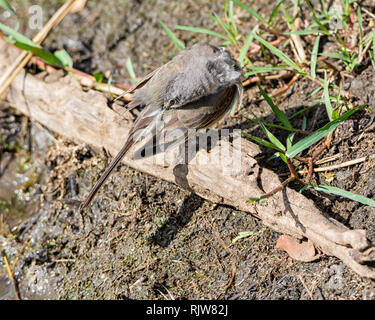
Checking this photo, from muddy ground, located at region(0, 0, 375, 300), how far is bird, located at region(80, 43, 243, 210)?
1.50ft

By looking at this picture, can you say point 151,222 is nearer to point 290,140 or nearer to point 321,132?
point 290,140

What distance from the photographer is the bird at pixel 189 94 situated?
143 inches

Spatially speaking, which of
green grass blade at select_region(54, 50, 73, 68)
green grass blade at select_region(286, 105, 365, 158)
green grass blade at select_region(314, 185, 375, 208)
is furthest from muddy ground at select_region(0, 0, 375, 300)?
green grass blade at select_region(286, 105, 365, 158)

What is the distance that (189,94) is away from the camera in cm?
360

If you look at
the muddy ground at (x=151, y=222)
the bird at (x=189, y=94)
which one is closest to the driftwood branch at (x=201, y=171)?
the muddy ground at (x=151, y=222)

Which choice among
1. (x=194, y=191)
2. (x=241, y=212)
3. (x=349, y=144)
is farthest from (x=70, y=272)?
(x=349, y=144)

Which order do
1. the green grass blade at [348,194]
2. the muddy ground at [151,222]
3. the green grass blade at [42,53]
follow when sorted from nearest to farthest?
1. the green grass blade at [348,194]
2. the muddy ground at [151,222]
3. the green grass blade at [42,53]

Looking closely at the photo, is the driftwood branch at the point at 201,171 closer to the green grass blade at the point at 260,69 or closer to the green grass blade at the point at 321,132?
the green grass blade at the point at 321,132

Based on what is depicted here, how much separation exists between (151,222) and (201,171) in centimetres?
57

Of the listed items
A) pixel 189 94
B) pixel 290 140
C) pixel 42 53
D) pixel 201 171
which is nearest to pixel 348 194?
pixel 290 140

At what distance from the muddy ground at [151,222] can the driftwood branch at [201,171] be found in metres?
0.14

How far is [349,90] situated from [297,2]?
94cm

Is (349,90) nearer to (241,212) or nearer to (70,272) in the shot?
(241,212)

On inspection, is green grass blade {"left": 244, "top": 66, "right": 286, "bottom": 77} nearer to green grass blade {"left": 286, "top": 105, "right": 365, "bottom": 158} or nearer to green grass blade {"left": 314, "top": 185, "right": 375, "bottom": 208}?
green grass blade {"left": 286, "top": 105, "right": 365, "bottom": 158}
